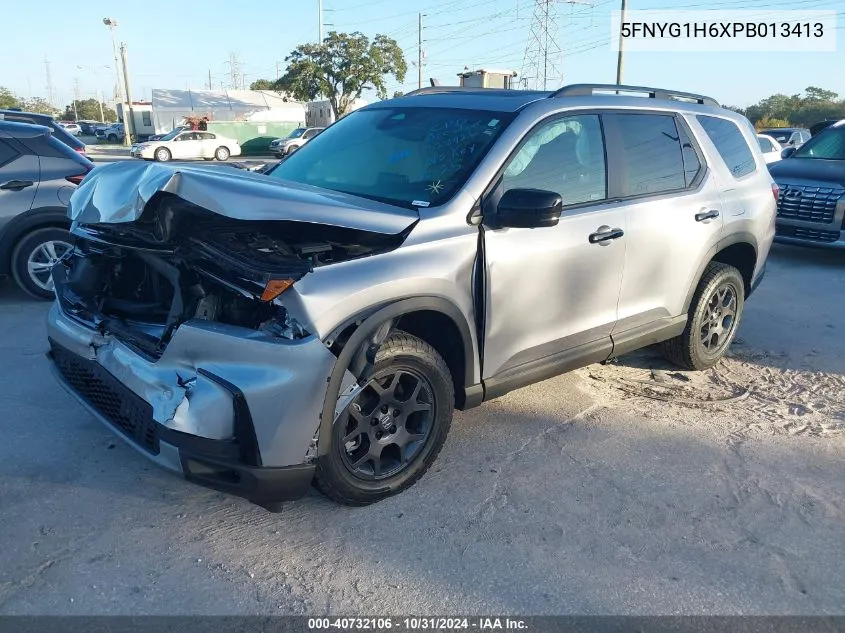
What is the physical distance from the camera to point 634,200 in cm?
396

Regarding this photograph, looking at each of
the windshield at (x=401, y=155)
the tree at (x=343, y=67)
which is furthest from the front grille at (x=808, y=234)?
the tree at (x=343, y=67)

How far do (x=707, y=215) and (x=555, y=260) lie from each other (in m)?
1.55

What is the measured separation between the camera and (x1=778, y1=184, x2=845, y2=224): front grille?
8.40m

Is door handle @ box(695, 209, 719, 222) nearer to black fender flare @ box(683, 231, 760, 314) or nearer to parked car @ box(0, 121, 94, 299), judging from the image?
black fender flare @ box(683, 231, 760, 314)

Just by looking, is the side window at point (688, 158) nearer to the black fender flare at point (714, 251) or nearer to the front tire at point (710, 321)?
the black fender flare at point (714, 251)

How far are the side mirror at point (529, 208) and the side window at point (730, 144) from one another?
214 cm

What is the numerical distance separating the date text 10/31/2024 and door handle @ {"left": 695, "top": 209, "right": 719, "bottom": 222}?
2961 millimetres

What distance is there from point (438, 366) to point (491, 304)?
413 mm

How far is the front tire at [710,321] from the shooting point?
469 centimetres

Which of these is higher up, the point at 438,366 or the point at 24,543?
the point at 438,366

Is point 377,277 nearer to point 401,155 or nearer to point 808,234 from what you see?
point 401,155

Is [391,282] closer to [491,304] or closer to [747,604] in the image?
[491,304]

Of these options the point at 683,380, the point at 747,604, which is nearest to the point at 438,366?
the point at 747,604

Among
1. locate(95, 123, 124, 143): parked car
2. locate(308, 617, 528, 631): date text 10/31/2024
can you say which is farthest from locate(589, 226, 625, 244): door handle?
locate(95, 123, 124, 143): parked car
